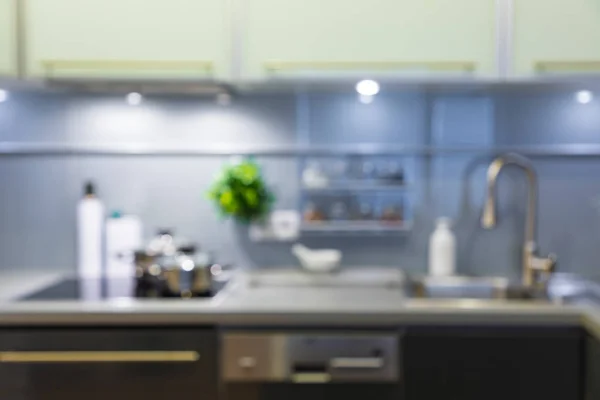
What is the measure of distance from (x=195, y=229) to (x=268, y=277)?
1.01 feet

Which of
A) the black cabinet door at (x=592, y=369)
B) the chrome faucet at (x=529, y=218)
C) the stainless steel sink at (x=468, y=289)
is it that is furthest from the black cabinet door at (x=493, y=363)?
the chrome faucet at (x=529, y=218)

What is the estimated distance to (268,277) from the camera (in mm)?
2217

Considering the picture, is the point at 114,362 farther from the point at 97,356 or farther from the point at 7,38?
the point at 7,38

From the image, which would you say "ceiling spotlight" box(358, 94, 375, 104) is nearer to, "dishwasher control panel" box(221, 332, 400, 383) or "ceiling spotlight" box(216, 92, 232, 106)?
"ceiling spotlight" box(216, 92, 232, 106)

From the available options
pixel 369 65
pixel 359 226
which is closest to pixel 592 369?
pixel 359 226

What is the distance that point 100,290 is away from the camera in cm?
205

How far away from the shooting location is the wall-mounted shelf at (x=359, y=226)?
2305mm

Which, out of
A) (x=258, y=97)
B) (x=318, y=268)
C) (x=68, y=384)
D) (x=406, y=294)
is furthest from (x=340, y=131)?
Result: (x=68, y=384)

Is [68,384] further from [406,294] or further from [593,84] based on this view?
[593,84]

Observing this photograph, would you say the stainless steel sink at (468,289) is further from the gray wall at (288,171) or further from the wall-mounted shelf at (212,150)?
the wall-mounted shelf at (212,150)

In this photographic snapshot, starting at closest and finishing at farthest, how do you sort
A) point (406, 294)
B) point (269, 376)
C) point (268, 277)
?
point (269, 376) < point (406, 294) < point (268, 277)

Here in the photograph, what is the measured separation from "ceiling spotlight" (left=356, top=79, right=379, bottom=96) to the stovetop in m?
0.71

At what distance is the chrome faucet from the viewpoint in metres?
2.18

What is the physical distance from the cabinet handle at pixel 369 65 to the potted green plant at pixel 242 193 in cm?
39
